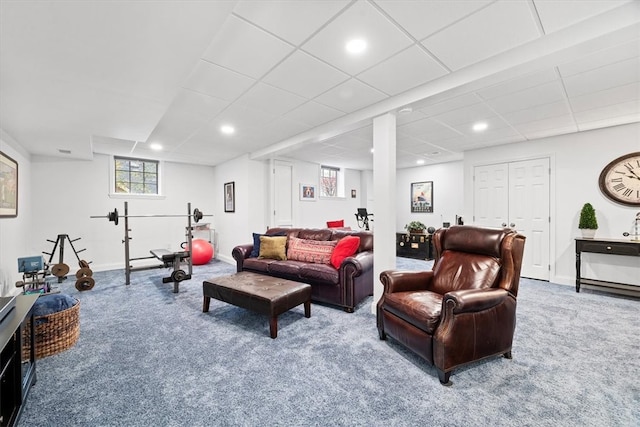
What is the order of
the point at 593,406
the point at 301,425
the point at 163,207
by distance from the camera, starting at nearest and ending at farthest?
the point at 301,425, the point at 593,406, the point at 163,207

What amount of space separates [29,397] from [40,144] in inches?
160

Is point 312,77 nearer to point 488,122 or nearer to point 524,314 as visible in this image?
point 488,122

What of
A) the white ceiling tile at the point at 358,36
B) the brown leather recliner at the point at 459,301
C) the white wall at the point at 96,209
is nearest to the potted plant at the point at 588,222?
the brown leather recliner at the point at 459,301

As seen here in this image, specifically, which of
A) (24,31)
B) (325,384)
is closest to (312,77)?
(24,31)

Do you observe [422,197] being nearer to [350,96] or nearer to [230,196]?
[230,196]

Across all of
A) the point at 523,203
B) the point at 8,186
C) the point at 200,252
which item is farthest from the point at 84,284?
the point at 523,203

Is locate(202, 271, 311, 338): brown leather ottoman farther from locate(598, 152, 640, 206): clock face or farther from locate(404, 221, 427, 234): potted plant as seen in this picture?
locate(598, 152, 640, 206): clock face

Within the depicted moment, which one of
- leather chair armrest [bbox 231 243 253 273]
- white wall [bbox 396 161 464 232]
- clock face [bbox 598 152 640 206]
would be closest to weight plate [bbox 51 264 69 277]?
leather chair armrest [bbox 231 243 253 273]

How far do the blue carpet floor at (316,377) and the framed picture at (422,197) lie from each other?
4441mm

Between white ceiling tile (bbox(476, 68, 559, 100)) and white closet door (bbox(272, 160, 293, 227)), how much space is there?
4142 mm

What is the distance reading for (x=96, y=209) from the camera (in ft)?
18.3

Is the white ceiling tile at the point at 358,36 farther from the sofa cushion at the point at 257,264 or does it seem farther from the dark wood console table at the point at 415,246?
the dark wood console table at the point at 415,246

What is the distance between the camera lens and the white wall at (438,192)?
6863mm

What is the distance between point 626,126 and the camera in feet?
12.8
